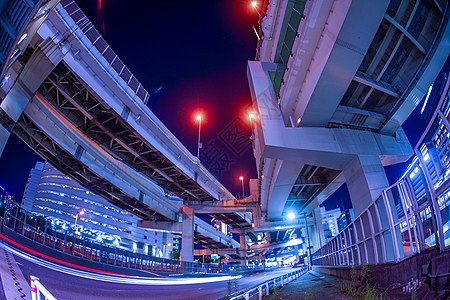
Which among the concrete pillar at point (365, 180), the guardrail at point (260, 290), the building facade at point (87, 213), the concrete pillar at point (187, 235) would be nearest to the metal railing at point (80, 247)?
the concrete pillar at point (187, 235)

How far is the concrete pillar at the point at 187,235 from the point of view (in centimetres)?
3384

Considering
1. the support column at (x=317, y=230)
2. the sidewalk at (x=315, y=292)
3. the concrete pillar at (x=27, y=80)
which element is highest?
the concrete pillar at (x=27, y=80)

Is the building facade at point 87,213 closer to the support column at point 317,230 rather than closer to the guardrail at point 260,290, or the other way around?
Answer: the support column at point 317,230

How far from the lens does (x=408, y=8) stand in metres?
10.1

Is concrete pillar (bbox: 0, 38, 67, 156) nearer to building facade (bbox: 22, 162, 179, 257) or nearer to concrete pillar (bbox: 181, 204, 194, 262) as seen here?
concrete pillar (bbox: 181, 204, 194, 262)

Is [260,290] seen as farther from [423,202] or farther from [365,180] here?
[365,180]

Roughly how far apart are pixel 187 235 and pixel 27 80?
2706 centimetres

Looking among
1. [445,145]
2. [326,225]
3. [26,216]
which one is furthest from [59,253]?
[326,225]

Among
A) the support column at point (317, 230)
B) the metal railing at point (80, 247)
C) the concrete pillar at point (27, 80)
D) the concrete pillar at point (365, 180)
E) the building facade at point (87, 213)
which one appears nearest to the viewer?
the concrete pillar at point (27, 80)

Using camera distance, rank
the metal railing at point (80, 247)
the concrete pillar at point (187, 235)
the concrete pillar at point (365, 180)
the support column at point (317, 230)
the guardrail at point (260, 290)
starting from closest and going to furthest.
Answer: the guardrail at point (260, 290), the concrete pillar at point (365, 180), the metal railing at point (80, 247), the concrete pillar at point (187, 235), the support column at point (317, 230)

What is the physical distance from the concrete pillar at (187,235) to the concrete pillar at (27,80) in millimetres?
24473

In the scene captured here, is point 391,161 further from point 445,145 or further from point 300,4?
point 445,145

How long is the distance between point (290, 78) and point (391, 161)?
9391 millimetres

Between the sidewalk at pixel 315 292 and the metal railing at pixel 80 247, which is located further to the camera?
the metal railing at pixel 80 247
